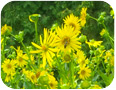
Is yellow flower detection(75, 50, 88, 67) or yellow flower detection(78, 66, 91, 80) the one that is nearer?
yellow flower detection(75, 50, 88, 67)

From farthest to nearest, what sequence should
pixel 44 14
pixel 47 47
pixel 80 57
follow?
pixel 44 14
pixel 80 57
pixel 47 47

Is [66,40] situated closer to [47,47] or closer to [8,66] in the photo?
[47,47]

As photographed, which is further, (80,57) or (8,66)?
(8,66)

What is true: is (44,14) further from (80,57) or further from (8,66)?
(80,57)

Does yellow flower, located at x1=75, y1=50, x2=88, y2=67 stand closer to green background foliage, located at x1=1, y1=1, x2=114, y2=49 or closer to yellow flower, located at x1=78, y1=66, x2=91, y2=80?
yellow flower, located at x1=78, y1=66, x2=91, y2=80

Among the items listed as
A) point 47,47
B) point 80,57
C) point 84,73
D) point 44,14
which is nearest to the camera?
point 47,47

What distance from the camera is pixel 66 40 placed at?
2.07ft

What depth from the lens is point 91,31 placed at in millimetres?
2039

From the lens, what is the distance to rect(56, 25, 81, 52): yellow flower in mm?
613

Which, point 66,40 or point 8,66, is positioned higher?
point 66,40

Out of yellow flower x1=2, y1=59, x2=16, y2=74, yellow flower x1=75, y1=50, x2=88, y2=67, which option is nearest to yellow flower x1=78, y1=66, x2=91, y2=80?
yellow flower x1=75, y1=50, x2=88, y2=67

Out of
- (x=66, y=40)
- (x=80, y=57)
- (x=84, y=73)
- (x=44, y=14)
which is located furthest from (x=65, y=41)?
(x=44, y=14)

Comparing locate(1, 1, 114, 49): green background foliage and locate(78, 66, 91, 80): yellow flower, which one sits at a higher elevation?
locate(1, 1, 114, 49): green background foliage

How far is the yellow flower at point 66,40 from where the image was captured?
2.01 ft
